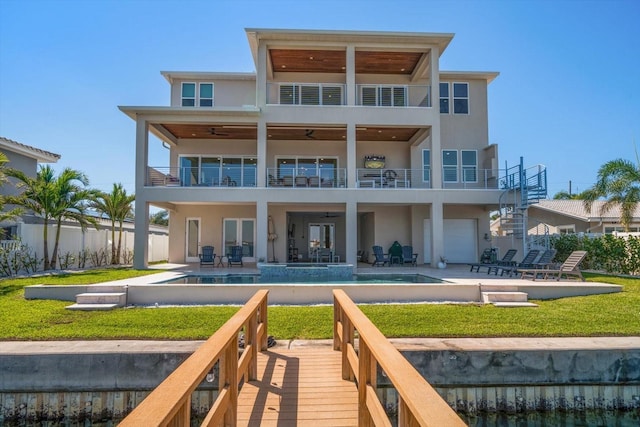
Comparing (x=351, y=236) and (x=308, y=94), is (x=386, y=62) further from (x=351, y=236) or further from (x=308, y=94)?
(x=351, y=236)

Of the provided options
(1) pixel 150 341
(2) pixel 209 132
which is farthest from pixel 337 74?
(1) pixel 150 341

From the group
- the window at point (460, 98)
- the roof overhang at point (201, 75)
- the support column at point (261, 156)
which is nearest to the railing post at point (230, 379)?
the support column at point (261, 156)

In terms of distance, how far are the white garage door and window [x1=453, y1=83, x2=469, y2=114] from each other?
5.56 m

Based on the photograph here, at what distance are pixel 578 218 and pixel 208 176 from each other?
21.5 metres

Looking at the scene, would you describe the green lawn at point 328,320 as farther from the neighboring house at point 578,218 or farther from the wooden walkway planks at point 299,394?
the neighboring house at point 578,218

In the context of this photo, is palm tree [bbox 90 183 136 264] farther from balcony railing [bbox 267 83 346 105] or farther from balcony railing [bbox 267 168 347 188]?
balcony railing [bbox 267 83 346 105]

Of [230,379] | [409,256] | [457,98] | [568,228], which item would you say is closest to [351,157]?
[409,256]

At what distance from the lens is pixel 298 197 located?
15422 mm

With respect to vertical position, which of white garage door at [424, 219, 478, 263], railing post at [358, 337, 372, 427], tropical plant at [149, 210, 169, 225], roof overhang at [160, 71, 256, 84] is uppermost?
roof overhang at [160, 71, 256, 84]

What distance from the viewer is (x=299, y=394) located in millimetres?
3955

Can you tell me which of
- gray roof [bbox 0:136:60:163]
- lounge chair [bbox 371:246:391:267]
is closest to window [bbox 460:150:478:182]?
lounge chair [bbox 371:246:391:267]

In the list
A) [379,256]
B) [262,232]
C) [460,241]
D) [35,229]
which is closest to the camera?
[35,229]

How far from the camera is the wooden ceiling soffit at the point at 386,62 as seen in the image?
53.4ft

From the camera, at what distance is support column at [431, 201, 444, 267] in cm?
1554
